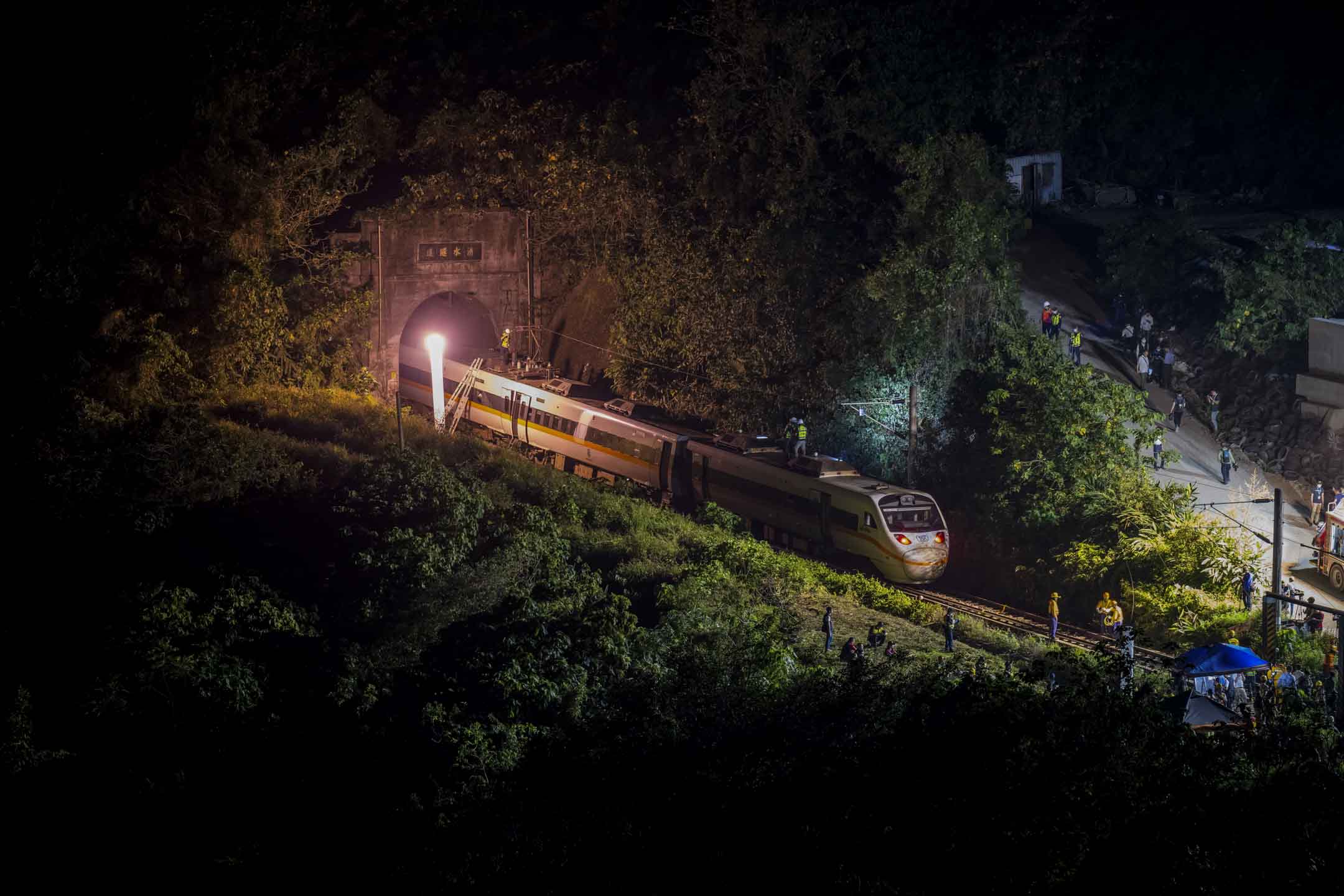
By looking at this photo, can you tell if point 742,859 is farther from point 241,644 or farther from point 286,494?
point 286,494

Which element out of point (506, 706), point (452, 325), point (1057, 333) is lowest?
point (506, 706)

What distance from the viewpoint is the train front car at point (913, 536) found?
1326 inches

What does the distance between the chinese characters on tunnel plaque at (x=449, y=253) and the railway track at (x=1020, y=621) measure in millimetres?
19643

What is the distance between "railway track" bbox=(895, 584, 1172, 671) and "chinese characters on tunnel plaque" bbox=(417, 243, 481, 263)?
64.4ft

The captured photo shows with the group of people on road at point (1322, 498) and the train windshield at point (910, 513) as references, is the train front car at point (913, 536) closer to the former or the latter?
the train windshield at point (910, 513)

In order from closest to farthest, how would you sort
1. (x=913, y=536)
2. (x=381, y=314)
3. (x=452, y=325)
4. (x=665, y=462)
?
(x=913, y=536)
(x=665, y=462)
(x=381, y=314)
(x=452, y=325)

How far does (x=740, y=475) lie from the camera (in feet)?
119

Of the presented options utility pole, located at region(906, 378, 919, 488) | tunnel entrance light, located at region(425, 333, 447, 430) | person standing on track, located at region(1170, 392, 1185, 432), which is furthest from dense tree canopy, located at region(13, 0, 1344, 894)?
person standing on track, located at region(1170, 392, 1185, 432)

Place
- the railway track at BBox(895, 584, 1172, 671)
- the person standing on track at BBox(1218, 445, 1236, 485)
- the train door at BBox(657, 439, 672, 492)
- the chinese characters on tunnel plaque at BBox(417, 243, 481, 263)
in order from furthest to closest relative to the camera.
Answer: the chinese characters on tunnel plaque at BBox(417, 243, 481, 263)
the person standing on track at BBox(1218, 445, 1236, 485)
the train door at BBox(657, 439, 672, 492)
the railway track at BBox(895, 584, 1172, 671)

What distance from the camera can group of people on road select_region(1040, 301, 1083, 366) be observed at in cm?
4394

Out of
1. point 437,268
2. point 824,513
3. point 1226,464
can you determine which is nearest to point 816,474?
point 824,513

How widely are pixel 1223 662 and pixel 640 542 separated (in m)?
12.4

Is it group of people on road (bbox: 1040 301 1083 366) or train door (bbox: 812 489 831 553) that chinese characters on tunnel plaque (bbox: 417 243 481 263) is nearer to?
train door (bbox: 812 489 831 553)

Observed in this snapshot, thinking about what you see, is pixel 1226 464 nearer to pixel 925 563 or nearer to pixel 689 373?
pixel 925 563
